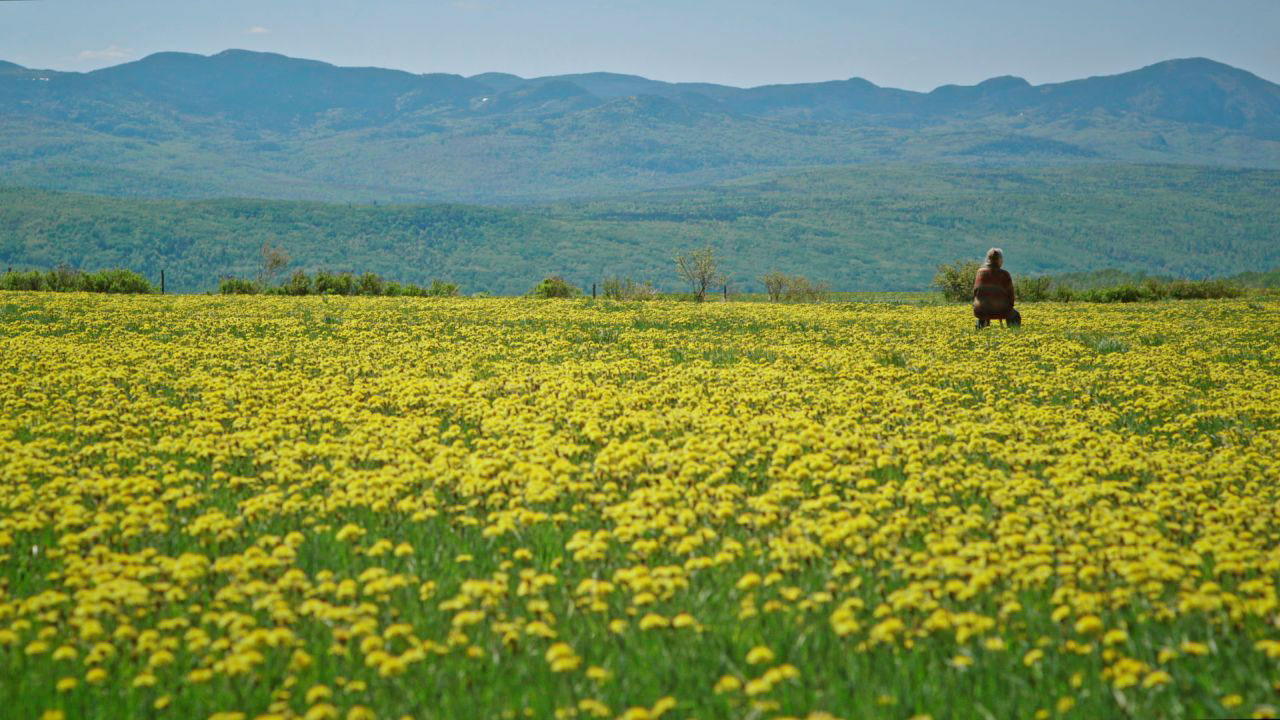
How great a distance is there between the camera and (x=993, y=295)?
30359mm

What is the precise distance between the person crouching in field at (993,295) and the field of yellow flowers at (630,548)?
13.3 m

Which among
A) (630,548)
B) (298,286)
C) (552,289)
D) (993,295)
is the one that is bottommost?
(298,286)

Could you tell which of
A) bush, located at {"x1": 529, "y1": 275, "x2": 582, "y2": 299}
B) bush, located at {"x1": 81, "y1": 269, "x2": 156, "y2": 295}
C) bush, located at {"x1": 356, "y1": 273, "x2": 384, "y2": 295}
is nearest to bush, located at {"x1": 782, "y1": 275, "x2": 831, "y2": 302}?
bush, located at {"x1": 529, "y1": 275, "x2": 582, "y2": 299}

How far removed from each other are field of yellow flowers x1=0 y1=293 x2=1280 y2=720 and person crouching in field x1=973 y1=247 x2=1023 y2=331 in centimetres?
1335

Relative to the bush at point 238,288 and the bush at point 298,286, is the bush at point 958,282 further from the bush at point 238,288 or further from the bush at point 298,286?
the bush at point 238,288

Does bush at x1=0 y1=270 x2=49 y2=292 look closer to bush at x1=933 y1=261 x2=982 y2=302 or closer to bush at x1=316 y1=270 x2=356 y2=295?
bush at x1=316 y1=270 x2=356 y2=295

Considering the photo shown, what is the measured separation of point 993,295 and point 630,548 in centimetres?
2443

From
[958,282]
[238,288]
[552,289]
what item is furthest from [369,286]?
[958,282]

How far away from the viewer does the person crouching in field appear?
3036cm

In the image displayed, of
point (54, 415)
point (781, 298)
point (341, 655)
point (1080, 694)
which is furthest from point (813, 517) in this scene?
point (781, 298)

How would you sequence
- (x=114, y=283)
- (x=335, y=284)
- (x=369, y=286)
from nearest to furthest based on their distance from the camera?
(x=114, y=283)
(x=369, y=286)
(x=335, y=284)

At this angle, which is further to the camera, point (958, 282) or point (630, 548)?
point (958, 282)

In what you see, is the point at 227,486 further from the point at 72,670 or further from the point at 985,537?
the point at 985,537

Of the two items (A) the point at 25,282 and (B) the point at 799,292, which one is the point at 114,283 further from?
(B) the point at 799,292
